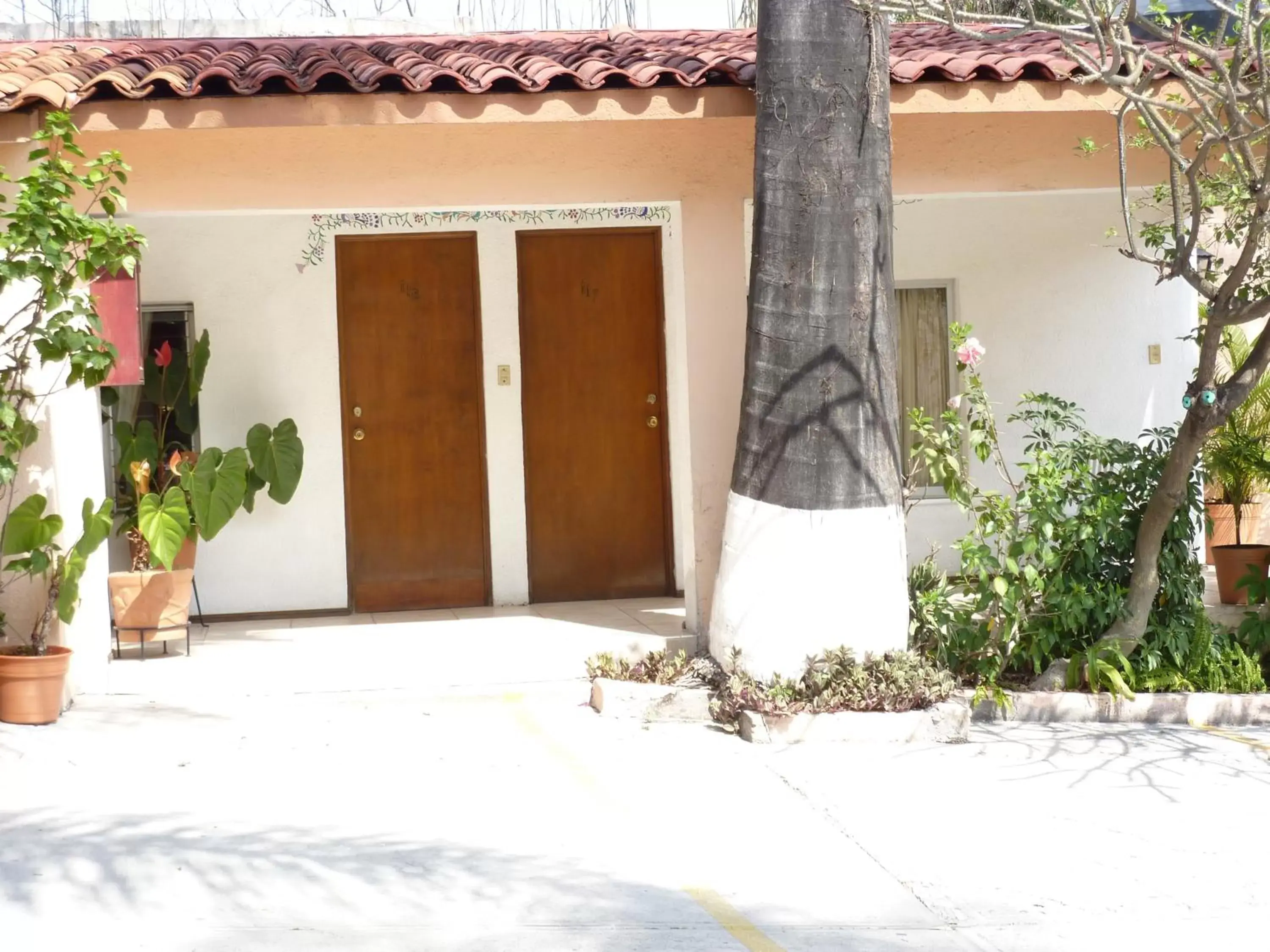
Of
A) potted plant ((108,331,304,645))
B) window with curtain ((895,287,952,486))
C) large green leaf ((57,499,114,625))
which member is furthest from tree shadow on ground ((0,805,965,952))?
window with curtain ((895,287,952,486))

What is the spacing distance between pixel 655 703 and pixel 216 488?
335cm

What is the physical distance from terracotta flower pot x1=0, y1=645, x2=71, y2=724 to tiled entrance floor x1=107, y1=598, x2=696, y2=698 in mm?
722

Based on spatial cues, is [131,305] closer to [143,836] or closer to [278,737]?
[278,737]

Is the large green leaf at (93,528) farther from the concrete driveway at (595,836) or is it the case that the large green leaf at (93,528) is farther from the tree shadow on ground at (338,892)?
the tree shadow on ground at (338,892)

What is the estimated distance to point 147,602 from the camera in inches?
313

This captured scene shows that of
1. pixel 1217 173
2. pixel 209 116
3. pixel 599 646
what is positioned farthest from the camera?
pixel 599 646

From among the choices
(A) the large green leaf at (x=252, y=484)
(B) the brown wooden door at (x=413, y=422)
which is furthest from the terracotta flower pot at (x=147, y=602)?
(B) the brown wooden door at (x=413, y=422)

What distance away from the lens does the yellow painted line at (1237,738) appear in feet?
19.9

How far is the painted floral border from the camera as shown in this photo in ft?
31.0

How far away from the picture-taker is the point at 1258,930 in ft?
13.5

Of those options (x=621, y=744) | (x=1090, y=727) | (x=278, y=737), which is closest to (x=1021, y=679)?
(x=1090, y=727)

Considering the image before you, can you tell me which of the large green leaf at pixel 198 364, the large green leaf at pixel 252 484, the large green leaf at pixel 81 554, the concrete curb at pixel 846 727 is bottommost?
the concrete curb at pixel 846 727

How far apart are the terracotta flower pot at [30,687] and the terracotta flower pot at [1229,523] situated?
24.2ft

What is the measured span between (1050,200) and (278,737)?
21.9 feet
